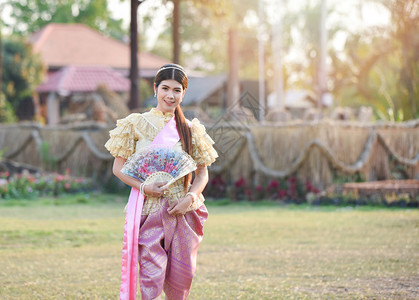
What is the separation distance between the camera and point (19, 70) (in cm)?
3231

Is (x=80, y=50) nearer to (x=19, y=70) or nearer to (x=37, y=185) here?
(x=19, y=70)

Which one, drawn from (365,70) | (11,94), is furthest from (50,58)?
(365,70)

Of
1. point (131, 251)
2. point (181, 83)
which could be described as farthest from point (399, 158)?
point (131, 251)

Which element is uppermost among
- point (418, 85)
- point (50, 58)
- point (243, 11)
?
point (243, 11)

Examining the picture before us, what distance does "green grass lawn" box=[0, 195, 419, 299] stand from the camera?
588 cm

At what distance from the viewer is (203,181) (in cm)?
434

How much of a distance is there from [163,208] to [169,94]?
70 cm

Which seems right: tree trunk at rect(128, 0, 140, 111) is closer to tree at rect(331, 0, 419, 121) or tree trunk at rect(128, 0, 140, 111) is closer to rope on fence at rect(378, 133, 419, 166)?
rope on fence at rect(378, 133, 419, 166)

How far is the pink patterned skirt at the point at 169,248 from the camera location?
4109mm

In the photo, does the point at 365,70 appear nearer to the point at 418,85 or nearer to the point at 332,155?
the point at 418,85

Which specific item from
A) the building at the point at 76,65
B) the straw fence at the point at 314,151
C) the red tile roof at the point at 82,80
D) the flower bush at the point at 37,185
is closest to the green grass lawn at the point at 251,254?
the straw fence at the point at 314,151

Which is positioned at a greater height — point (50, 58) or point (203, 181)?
point (50, 58)

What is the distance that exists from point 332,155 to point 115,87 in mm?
21907

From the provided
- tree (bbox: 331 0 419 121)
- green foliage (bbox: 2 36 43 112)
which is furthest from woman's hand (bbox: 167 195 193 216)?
green foliage (bbox: 2 36 43 112)
